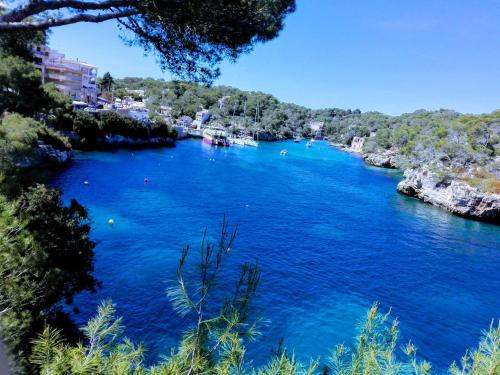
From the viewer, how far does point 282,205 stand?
28.1m

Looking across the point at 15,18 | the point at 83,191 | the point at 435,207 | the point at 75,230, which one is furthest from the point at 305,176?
the point at 15,18

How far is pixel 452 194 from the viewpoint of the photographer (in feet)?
108

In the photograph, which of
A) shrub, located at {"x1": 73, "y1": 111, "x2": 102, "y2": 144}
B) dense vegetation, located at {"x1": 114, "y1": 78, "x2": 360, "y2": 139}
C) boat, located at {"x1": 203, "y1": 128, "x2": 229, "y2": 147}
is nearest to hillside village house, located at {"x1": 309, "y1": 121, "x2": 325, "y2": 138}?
dense vegetation, located at {"x1": 114, "y1": 78, "x2": 360, "y2": 139}

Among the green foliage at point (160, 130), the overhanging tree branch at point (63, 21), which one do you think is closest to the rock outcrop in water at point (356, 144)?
the green foliage at point (160, 130)

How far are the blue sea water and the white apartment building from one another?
795 inches

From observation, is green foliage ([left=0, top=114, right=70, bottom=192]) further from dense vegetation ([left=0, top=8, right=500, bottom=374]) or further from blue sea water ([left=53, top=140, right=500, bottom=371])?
blue sea water ([left=53, top=140, right=500, bottom=371])

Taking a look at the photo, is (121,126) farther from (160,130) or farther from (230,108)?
(230,108)

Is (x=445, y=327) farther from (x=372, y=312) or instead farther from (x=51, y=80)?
(x=51, y=80)

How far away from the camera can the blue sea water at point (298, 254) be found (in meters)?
11.9

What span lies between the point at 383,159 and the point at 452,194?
33.5m

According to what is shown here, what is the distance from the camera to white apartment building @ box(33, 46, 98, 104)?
156ft

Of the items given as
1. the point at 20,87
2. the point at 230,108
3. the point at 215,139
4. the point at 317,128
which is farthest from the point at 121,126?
the point at 317,128

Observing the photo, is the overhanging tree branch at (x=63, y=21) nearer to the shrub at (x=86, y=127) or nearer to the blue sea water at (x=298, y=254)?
the blue sea water at (x=298, y=254)

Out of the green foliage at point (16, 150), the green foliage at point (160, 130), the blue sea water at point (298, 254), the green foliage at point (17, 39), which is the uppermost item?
the green foliage at point (17, 39)
